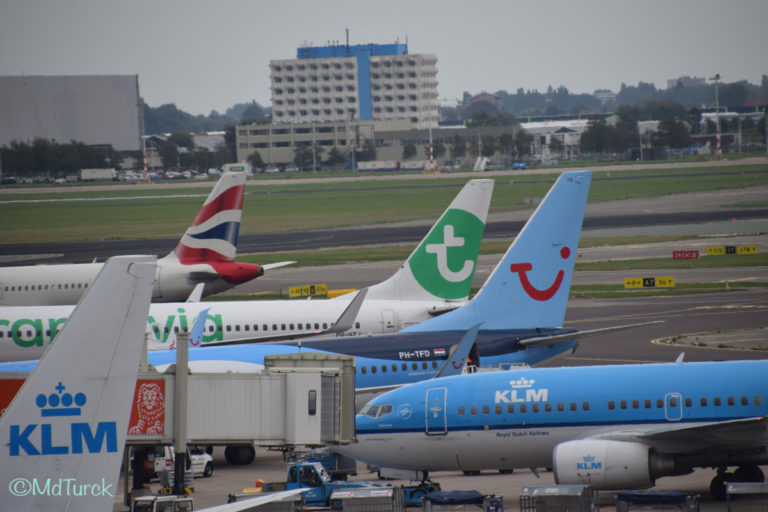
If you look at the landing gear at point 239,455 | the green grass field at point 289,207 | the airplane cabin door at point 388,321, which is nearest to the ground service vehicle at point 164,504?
the landing gear at point 239,455

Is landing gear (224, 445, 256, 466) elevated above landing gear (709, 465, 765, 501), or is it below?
below

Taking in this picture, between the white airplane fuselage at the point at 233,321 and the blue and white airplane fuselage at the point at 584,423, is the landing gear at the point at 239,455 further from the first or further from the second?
Answer: the white airplane fuselage at the point at 233,321

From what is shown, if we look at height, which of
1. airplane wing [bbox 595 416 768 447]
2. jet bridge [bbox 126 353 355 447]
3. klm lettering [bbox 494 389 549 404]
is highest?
jet bridge [bbox 126 353 355 447]

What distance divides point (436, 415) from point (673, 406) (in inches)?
252

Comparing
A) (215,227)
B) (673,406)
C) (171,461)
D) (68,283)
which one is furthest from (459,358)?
(68,283)

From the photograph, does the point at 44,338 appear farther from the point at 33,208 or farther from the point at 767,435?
the point at 33,208

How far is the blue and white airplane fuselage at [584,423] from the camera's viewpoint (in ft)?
86.0

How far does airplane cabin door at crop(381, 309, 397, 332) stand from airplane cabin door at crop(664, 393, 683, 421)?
694 inches

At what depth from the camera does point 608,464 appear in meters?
26.1

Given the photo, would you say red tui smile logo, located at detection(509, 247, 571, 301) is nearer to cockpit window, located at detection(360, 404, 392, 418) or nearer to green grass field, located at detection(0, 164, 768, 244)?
cockpit window, located at detection(360, 404, 392, 418)

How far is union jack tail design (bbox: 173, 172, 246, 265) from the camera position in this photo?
60.9 meters

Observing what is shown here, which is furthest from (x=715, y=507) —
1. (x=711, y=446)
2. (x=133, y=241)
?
(x=133, y=241)

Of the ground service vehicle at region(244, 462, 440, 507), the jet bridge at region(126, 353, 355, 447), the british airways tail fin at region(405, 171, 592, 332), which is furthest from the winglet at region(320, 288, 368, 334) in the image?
the jet bridge at region(126, 353, 355, 447)

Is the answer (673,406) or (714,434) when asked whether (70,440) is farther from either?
(673,406)
